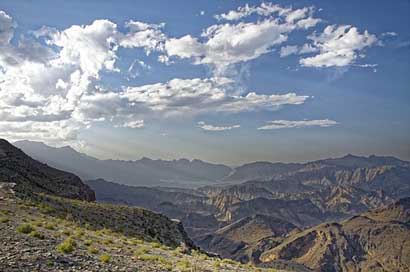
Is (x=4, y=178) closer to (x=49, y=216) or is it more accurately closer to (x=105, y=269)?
(x=49, y=216)

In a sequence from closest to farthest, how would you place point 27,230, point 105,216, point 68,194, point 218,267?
point 27,230 → point 218,267 → point 105,216 → point 68,194

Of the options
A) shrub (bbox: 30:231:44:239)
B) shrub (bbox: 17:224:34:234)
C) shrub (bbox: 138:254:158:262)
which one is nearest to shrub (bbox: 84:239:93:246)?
shrub (bbox: 30:231:44:239)

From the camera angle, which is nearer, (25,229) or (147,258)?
(25,229)

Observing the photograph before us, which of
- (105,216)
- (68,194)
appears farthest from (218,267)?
(68,194)

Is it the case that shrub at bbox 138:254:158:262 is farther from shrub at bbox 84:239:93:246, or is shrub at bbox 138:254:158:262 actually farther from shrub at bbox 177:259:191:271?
shrub at bbox 84:239:93:246

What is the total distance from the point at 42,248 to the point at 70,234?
22.9ft

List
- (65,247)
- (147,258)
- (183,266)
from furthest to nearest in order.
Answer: (147,258)
(183,266)
(65,247)

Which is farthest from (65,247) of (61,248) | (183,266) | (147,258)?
(183,266)

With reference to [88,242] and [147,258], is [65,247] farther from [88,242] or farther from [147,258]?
[147,258]

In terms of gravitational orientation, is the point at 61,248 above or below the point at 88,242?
above

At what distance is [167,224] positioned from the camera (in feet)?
228

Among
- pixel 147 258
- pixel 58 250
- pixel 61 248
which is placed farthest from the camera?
pixel 147 258

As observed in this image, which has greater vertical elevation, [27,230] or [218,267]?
[27,230]

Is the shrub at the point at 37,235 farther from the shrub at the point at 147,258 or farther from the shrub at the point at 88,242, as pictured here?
the shrub at the point at 147,258
